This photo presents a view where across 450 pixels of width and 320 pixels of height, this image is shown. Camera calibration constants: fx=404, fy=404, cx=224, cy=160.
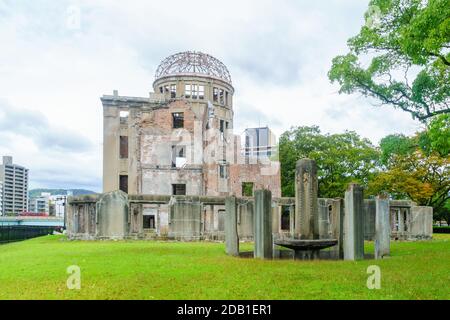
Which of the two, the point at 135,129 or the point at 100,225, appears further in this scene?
the point at 135,129

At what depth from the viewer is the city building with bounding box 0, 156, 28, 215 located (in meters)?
120

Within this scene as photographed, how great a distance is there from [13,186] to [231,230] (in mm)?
125994

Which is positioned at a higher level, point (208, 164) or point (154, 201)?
point (208, 164)

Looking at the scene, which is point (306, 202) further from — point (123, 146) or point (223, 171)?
point (123, 146)

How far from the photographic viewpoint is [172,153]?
4150 cm

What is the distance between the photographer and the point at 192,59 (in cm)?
4975

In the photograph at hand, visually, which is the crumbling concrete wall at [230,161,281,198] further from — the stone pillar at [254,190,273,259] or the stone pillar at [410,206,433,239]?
the stone pillar at [254,190,273,259]

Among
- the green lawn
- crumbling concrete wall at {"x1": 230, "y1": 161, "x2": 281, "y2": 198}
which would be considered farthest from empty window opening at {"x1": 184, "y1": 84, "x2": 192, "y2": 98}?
the green lawn

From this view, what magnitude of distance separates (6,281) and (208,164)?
105 feet

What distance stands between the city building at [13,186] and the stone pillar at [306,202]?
12158 cm

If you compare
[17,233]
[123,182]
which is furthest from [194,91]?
[17,233]

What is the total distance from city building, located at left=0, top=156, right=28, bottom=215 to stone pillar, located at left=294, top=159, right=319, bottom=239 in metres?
122
